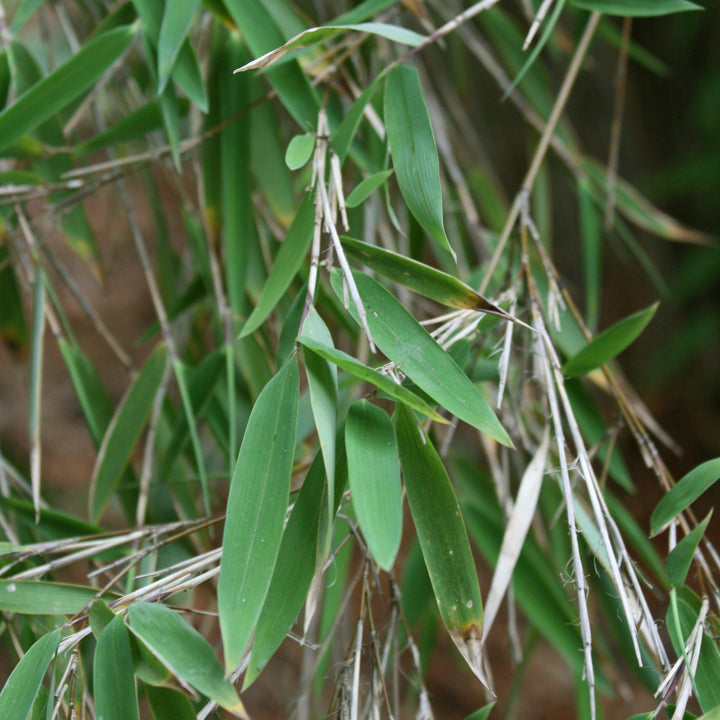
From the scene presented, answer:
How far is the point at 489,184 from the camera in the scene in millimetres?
785

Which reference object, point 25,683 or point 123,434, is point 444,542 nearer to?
point 25,683

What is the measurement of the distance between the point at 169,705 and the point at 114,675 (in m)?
0.04

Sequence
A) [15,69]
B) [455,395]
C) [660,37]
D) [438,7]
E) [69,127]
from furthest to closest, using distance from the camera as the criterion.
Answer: [660,37]
[438,7]
[69,127]
[15,69]
[455,395]

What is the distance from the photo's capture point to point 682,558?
13.5 inches

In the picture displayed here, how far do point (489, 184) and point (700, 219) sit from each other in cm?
68

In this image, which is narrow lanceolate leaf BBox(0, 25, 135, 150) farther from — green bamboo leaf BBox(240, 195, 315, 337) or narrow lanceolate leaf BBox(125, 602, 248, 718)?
narrow lanceolate leaf BBox(125, 602, 248, 718)

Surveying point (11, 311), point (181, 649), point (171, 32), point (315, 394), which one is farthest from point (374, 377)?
point (11, 311)

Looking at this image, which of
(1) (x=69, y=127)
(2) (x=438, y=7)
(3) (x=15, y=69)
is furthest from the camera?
(2) (x=438, y=7)

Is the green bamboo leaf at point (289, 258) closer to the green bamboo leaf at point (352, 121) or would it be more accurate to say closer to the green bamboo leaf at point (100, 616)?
the green bamboo leaf at point (352, 121)

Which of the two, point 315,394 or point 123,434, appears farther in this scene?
point 123,434

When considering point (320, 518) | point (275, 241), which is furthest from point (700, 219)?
point (320, 518)

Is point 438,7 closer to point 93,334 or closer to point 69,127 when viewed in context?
point 69,127

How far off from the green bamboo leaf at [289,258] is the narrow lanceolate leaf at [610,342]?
0.19 metres

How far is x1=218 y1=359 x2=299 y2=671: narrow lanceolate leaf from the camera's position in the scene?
0.92 ft
